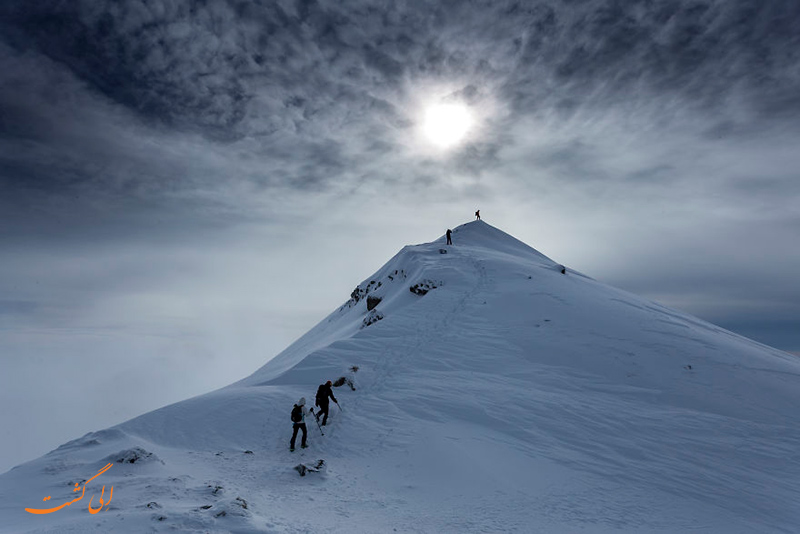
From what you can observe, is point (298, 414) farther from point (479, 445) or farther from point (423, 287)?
point (423, 287)

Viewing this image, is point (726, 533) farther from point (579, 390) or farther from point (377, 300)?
point (377, 300)

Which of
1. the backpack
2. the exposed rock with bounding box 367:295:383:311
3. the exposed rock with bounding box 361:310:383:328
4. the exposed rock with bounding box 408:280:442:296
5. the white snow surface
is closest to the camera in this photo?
the white snow surface

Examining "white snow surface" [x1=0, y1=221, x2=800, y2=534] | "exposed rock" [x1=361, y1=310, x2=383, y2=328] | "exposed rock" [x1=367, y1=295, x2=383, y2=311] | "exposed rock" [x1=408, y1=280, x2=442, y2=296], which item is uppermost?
"exposed rock" [x1=408, y1=280, x2=442, y2=296]

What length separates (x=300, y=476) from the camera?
38.4ft

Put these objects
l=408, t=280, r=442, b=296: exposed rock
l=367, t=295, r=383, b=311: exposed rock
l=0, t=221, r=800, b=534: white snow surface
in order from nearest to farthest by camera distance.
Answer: l=0, t=221, r=800, b=534: white snow surface → l=408, t=280, r=442, b=296: exposed rock → l=367, t=295, r=383, b=311: exposed rock

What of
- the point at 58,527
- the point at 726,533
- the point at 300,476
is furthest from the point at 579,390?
the point at 58,527

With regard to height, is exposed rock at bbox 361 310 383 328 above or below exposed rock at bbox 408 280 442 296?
below

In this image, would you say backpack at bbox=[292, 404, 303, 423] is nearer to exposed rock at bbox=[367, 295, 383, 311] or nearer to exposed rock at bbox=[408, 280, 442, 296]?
exposed rock at bbox=[408, 280, 442, 296]

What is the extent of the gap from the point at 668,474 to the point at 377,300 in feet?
85.6

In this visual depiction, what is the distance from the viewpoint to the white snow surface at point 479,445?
9.77 meters

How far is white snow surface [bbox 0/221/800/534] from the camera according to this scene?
9.77m

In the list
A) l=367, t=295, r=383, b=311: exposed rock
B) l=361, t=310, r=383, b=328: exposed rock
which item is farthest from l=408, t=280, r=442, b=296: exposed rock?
l=367, t=295, r=383, b=311: exposed rock

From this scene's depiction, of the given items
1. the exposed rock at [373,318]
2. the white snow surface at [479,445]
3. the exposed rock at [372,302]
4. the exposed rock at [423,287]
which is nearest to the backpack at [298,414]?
the white snow surface at [479,445]

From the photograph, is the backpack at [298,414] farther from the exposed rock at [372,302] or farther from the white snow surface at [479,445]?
the exposed rock at [372,302]
